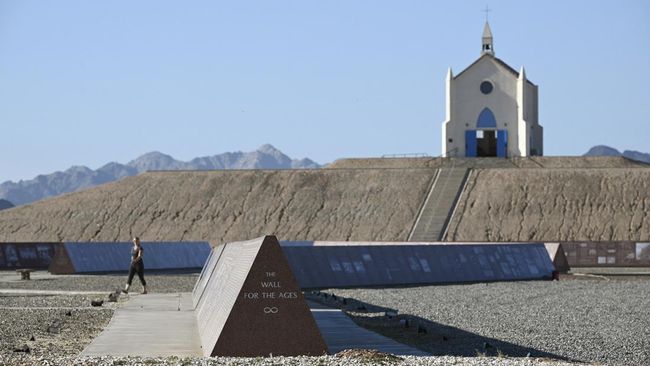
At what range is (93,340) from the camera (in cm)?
2144

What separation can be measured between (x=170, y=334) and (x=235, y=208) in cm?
7768

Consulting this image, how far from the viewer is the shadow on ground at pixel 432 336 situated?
2078 centimetres

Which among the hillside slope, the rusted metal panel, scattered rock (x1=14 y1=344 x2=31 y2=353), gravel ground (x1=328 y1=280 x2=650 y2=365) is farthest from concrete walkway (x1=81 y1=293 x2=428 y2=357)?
the hillside slope

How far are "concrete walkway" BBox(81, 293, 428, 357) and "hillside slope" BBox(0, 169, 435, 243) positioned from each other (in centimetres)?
6069

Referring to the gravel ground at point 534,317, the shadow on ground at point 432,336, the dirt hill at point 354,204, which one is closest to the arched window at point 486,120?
the dirt hill at point 354,204

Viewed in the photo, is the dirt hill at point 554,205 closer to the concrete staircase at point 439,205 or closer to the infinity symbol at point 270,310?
the concrete staircase at point 439,205

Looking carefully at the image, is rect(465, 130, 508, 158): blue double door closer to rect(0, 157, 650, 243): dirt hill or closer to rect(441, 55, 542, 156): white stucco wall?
rect(441, 55, 542, 156): white stucco wall

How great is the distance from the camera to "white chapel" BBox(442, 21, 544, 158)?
10544cm

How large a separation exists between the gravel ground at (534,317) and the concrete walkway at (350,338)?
81cm

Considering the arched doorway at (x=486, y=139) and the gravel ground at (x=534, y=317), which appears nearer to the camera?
the gravel ground at (x=534, y=317)

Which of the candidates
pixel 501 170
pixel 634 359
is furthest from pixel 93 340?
pixel 501 170

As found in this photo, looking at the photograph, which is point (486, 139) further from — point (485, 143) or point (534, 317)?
point (534, 317)

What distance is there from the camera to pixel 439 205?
9444 centimetres

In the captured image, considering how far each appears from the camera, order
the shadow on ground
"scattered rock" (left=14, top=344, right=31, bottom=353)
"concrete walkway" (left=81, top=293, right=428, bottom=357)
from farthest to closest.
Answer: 1. the shadow on ground
2. "concrete walkway" (left=81, top=293, right=428, bottom=357)
3. "scattered rock" (left=14, top=344, right=31, bottom=353)
